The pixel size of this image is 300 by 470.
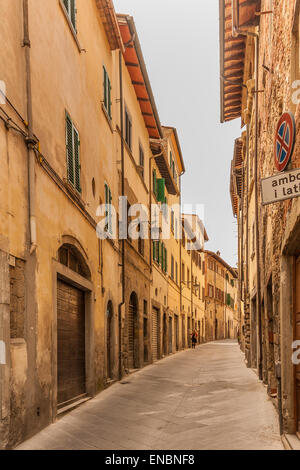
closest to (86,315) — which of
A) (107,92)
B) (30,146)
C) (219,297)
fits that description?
(30,146)

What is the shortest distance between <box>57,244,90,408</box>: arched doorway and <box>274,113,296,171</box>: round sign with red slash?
171 inches

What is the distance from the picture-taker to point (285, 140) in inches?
246

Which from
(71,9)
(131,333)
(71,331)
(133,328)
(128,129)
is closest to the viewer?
(71,331)

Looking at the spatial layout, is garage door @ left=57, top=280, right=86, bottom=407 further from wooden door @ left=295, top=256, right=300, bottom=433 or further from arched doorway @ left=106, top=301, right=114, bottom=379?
wooden door @ left=295, top=256, right=300, bottom=433

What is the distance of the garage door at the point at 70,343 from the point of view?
374 inches

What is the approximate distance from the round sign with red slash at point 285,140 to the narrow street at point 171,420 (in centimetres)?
334

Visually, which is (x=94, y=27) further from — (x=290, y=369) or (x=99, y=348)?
(x=290, y=369)

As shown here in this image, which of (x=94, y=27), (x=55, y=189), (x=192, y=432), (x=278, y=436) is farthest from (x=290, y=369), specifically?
(x=94, y=27)

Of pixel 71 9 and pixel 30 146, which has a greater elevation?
pixel 71 9

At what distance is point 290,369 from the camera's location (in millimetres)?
7051

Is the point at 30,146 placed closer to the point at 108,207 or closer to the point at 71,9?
the point at 71,9

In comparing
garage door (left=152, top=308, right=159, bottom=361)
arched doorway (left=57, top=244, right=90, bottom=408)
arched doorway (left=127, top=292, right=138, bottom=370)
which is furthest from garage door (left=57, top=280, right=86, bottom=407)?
garage door (left=152, top=308, right=159, bottom=361)

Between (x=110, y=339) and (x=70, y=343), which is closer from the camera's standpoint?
(x=70, y=343)

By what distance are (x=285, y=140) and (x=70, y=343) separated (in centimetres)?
581
